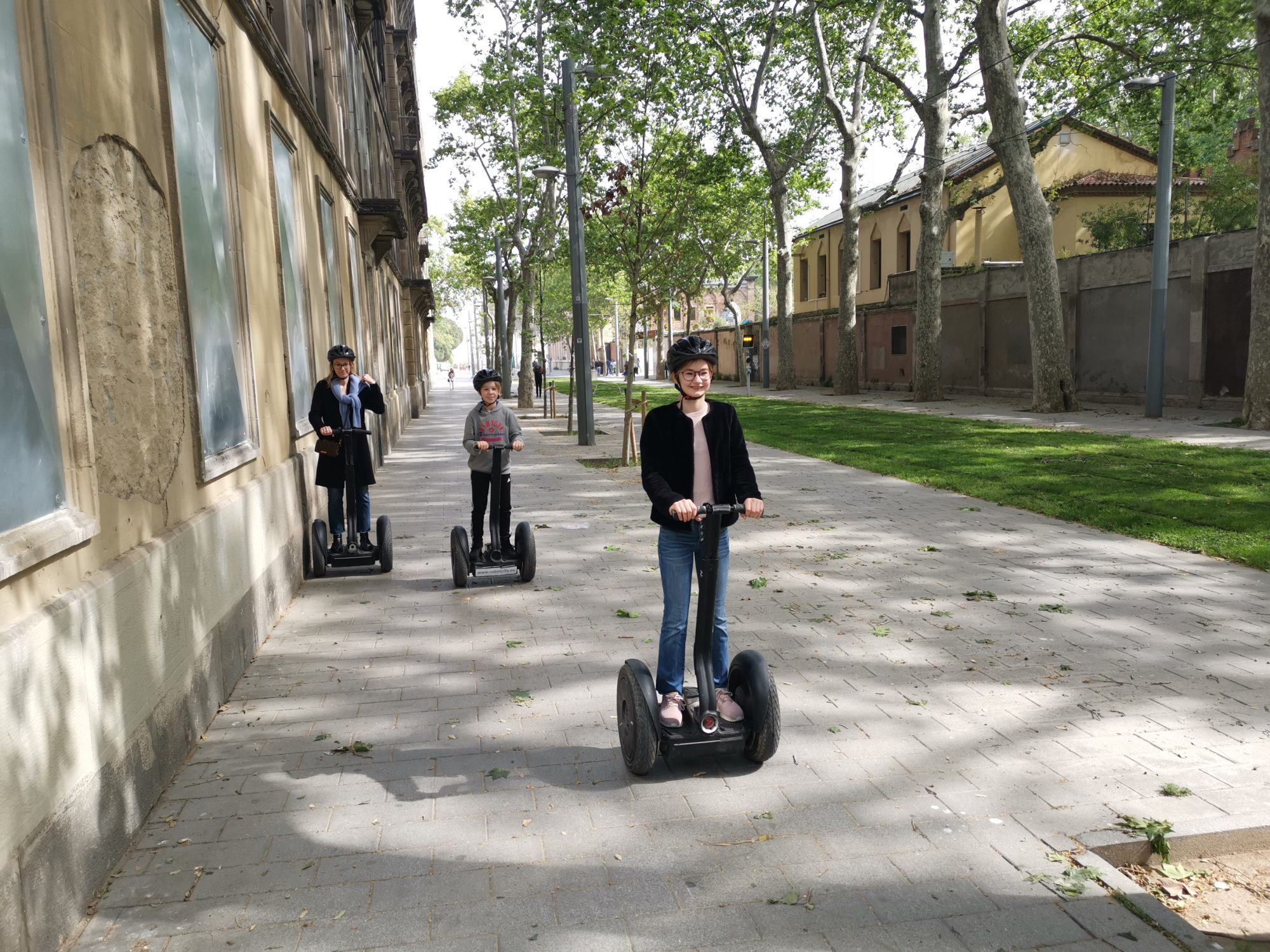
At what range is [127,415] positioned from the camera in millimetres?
4223

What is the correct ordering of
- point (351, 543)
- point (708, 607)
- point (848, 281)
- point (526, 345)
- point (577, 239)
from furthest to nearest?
point (526, 345)
point (848, 281)
point (577, 239)
point (351, 543)
point (708, 607)

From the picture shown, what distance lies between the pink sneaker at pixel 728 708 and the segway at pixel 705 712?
2 cm

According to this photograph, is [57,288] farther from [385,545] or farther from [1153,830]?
[385,545]

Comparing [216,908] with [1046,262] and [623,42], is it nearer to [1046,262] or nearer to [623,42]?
[623,42]

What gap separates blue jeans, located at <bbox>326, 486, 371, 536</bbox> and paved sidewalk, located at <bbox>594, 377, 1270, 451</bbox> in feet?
43.4

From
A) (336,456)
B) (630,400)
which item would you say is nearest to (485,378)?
(336,456)

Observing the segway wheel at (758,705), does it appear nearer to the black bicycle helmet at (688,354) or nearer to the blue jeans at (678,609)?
the blue jeans at (678,609)

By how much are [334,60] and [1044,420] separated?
1589cm

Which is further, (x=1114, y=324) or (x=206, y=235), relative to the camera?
(x=1114, y=324)

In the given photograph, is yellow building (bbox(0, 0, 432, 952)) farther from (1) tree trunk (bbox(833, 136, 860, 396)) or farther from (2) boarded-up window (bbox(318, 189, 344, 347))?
(1) tree trunk (bbox(833, 136, 860, 396))

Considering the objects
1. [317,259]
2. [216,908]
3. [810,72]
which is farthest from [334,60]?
[810,72]

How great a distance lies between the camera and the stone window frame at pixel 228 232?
5.29 m

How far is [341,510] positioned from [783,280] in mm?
33910

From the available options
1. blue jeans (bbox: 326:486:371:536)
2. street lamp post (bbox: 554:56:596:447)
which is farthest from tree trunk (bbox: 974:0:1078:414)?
blue jeans (bbox: 326:486:371:536)
